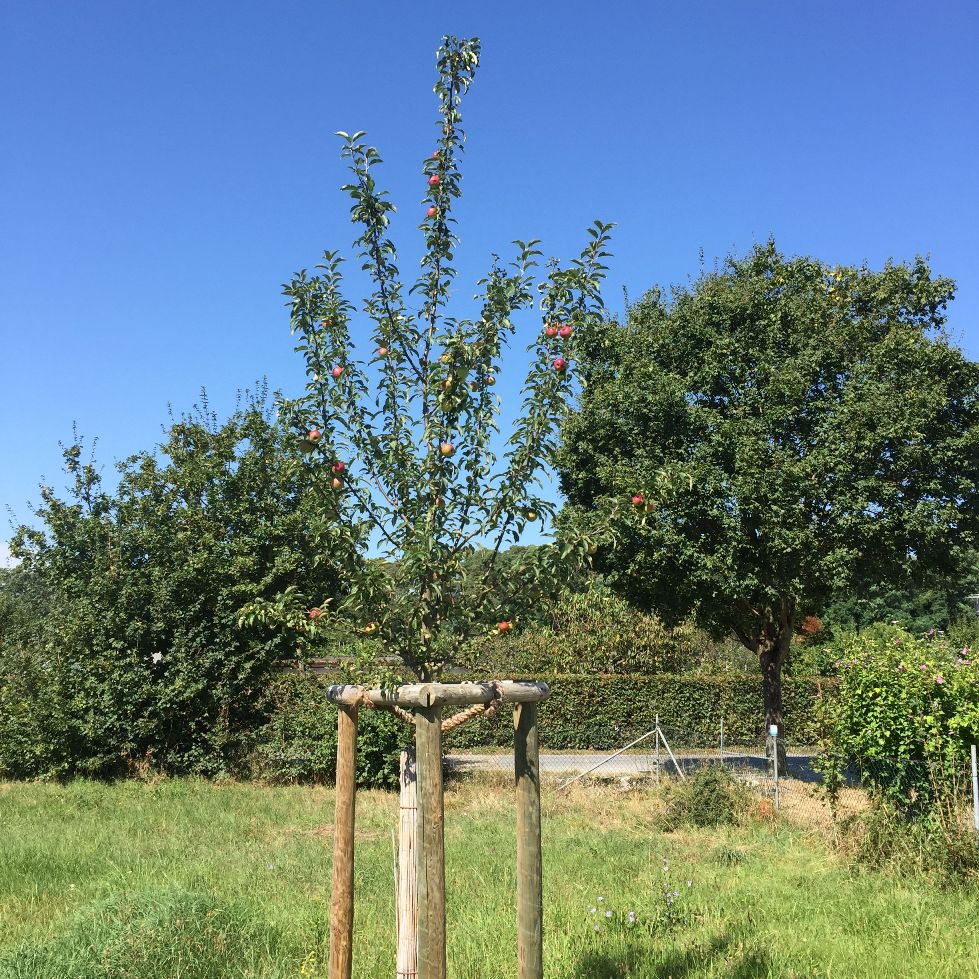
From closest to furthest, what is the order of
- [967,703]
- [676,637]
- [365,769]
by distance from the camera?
1. [967,703]
2. [365,769]
3. [676,637]

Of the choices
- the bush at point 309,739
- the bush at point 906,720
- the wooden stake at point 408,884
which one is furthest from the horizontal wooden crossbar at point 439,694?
the bush at point 309,739

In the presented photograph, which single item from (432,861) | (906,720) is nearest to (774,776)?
(906,720)

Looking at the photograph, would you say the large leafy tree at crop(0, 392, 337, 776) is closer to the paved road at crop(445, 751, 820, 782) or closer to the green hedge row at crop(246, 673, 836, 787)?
the paved road at crop(445, 751, 820, 782)

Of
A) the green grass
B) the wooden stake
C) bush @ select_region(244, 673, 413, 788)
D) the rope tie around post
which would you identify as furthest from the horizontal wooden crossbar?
bush @ select_region(244, 673, 413, 788)

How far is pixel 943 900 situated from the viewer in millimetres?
6672

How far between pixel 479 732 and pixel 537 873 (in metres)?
18.9

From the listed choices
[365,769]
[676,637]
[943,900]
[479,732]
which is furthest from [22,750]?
[676,637]

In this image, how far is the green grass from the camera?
5070mm

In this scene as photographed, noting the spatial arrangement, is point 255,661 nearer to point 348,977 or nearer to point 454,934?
point 454,934

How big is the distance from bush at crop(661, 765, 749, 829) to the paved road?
4.33 meters

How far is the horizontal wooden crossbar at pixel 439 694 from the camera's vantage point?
306cm

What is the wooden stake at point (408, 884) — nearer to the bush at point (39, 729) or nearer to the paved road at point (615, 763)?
the paved road at point (615, 763)

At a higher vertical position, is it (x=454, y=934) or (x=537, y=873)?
(x=537, y=873)

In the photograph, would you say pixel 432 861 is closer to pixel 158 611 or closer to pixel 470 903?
pixel 470 903
